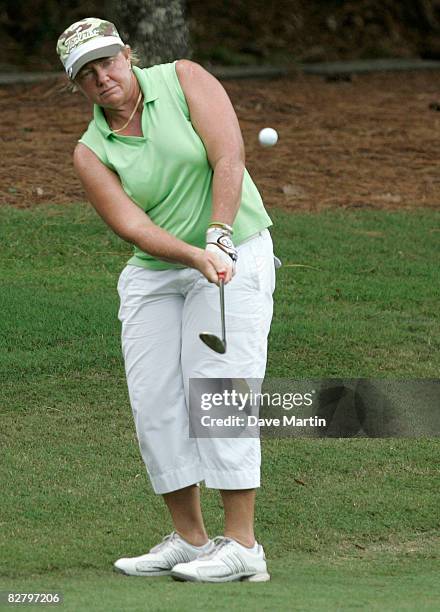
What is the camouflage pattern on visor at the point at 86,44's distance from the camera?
4348mm

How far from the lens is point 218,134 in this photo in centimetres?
439

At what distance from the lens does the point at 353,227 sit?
9297 mm

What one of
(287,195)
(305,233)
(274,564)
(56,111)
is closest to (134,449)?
(274,564)

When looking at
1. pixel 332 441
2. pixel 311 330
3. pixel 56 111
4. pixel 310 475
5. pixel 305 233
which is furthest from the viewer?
pixel 56 111

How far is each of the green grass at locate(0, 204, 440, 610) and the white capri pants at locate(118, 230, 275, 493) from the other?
39cm

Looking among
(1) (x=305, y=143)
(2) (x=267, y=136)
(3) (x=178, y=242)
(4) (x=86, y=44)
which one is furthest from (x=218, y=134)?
(1) (x=305, y=143)

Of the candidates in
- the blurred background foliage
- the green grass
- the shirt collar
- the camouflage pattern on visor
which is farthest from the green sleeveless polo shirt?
the blurred background foliage

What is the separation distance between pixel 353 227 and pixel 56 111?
10.5 feet

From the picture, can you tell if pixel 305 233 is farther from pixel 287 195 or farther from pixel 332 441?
pixel 332 441

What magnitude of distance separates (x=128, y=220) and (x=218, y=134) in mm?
397

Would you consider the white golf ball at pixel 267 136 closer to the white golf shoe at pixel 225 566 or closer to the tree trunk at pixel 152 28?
the tree trunk at pixel 152 28

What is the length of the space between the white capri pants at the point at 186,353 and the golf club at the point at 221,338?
2.4 inches

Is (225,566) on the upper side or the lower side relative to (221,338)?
lower

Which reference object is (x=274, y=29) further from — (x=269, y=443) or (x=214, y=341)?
(x=214, y=341)
